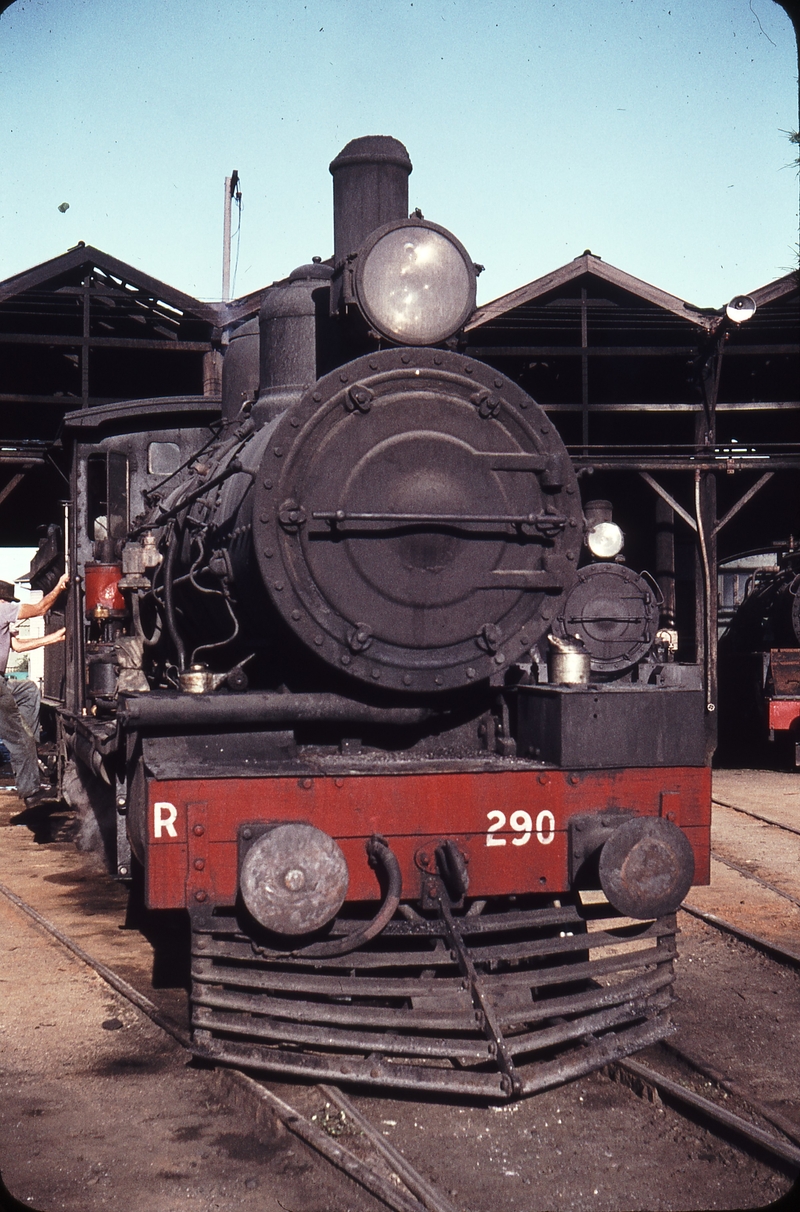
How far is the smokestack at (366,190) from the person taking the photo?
473cm

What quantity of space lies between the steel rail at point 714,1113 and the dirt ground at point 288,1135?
51mm

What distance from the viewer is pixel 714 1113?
324 cm

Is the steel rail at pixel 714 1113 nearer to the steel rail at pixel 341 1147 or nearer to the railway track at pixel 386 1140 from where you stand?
the railway track at pixel 386 1140

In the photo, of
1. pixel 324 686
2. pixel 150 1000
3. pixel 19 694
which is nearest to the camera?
pixel 324 686

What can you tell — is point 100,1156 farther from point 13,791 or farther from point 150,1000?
point 13,791

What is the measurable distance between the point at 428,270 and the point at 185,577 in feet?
5.42

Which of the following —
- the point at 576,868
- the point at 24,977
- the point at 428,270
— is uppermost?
the point at 428,270

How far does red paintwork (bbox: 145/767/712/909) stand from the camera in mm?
3629

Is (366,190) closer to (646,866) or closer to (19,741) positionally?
(646,866)

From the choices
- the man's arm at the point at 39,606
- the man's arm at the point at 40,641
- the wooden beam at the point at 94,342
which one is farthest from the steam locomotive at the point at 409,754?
the wooden beam at the point at 94,342

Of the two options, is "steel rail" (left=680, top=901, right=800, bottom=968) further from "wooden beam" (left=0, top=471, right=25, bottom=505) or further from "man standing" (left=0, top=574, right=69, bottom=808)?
"wooden beam" (left=0, top=471, right=25, bottom=505)

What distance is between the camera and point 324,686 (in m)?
4.20

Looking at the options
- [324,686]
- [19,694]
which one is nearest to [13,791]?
[19,694]

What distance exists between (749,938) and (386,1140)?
9.29ft
